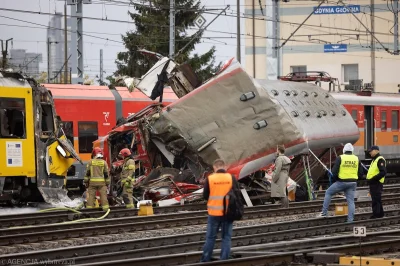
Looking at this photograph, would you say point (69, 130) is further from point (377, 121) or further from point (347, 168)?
point (347, 168)

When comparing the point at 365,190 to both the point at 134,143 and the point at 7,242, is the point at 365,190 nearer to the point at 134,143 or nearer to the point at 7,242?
the point at 134,143

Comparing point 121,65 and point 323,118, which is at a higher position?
point 121,65

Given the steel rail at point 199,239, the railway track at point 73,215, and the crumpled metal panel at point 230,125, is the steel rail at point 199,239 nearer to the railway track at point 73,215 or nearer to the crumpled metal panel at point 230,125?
the crumpled metal panel at point 230,125

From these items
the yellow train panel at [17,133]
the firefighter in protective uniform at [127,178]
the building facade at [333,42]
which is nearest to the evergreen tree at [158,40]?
the building facade at [333,42]

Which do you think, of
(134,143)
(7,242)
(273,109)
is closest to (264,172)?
(273,109)

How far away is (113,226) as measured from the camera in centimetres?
1730

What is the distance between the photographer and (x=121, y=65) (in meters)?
51.9

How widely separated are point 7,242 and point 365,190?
44.8 feet

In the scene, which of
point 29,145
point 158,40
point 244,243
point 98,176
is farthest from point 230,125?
point 158,40

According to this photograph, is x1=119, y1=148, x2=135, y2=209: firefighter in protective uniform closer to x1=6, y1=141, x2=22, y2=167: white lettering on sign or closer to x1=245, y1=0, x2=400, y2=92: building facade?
x1=6, y1=141, x2=22, y2=167: white lettering on sign

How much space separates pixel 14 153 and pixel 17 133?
22.0 inches

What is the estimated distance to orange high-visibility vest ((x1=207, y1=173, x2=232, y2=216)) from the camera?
12344mm

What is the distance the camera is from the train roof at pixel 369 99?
31388 millimetres

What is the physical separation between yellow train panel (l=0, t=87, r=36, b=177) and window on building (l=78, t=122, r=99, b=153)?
644 centimetres
